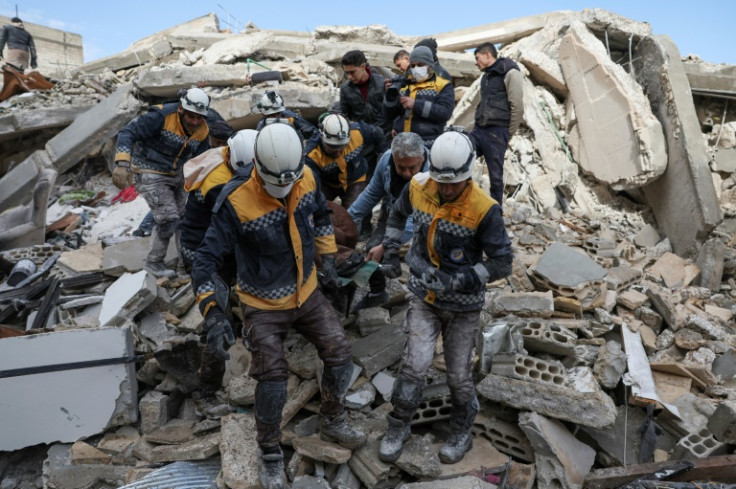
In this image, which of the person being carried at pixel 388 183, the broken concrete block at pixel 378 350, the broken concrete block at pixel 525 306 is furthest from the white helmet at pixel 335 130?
the broken concrete block at pixel 525 306

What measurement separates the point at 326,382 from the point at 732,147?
7.76 m

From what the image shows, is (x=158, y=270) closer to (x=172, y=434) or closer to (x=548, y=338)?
(x=172, y=434)

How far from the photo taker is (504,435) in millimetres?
3256

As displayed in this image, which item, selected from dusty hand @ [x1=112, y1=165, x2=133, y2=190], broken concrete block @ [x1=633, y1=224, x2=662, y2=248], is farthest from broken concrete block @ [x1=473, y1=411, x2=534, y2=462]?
broken concrete block @ [x1=633, y1=224, x2=662, y2=248]

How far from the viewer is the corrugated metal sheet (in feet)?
9.96

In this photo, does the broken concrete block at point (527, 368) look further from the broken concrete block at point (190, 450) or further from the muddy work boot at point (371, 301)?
the broken concrete block at point (190, 450)

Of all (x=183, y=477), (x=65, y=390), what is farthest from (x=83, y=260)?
Result: (x=183, y=477)

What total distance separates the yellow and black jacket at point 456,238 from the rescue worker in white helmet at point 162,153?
2.91 meters

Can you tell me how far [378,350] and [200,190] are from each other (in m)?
1.84

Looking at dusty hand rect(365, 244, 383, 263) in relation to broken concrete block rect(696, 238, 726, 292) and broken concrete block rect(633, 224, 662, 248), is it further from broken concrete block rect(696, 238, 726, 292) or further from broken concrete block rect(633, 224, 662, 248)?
broken concrete block rect(633, 224, 662, 248)

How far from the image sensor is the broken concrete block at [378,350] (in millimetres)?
3600

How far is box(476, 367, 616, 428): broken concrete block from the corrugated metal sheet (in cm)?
192

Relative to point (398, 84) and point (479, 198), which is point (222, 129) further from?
point (479, 198)

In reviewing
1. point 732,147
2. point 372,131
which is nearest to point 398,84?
point 372,131
